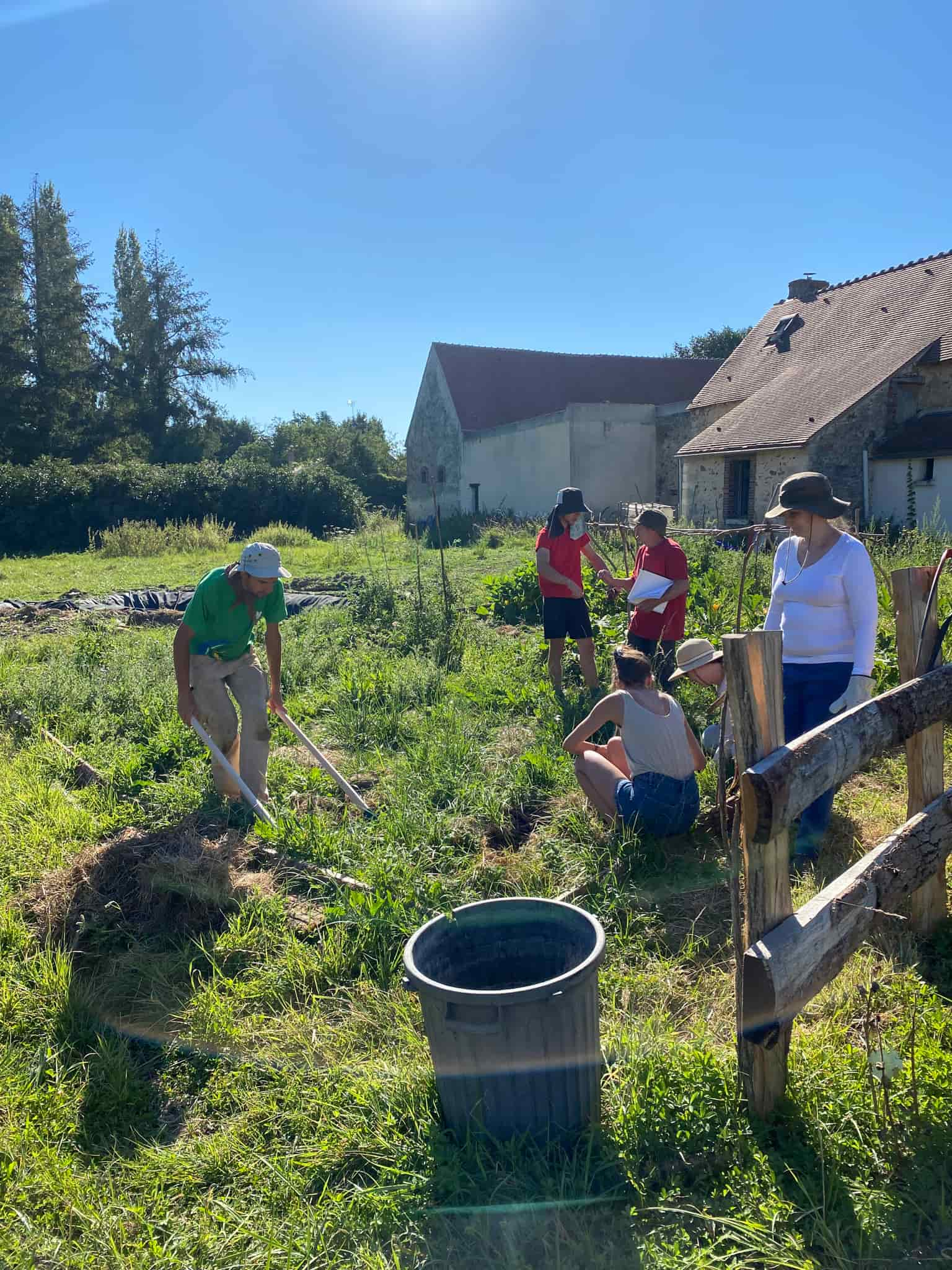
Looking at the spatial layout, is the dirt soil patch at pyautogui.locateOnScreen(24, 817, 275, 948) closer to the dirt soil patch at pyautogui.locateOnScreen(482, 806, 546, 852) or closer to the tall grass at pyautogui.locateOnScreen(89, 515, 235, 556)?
the dirt soil patch at pyautogui.locateOnScreen(482, 806, 546, 852)

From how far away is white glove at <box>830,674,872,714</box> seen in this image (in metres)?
3.72

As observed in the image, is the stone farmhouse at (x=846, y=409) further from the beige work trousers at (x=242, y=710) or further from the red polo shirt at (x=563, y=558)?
the beige work trousers at (x=242, y=710)

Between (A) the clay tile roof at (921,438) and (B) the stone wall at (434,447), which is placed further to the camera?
(B) the stone wall at (434,447)

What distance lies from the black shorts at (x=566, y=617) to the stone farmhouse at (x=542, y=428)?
60.7ft

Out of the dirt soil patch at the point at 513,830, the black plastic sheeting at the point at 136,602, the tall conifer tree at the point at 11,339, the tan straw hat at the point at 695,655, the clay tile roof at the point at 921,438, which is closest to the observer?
the tan straw hat at the point at 695,655

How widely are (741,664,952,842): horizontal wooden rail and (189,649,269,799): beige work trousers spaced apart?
3.44 metres

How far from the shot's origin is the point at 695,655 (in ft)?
14.3

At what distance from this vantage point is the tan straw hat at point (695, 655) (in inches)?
153

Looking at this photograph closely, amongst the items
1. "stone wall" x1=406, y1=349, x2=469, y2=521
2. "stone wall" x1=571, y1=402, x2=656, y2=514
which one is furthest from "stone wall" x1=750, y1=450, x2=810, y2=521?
"stone wall" x1=406, y1=349, x2=469, y2=521

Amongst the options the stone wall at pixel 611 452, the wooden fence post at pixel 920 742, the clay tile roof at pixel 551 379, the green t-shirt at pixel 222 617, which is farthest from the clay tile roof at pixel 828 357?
the wooden fence post at pixel 920 742

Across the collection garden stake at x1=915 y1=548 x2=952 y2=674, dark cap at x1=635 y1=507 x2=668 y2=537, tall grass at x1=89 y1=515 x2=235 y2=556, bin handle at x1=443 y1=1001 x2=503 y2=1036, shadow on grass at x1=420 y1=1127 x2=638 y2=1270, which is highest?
tall grass at x1=89 y1=515 x2=235 y2=556

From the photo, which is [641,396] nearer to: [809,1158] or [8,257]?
[8,257]

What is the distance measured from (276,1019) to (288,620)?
7.43m

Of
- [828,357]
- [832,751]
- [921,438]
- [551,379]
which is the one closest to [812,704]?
[832,751]
